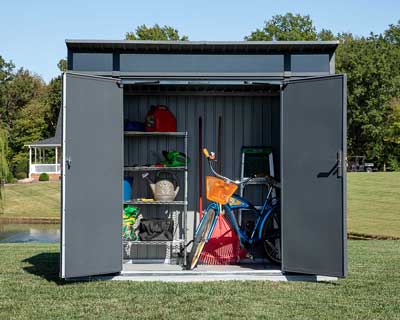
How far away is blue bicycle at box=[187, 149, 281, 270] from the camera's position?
287 inches

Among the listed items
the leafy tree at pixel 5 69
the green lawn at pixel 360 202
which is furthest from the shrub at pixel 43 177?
the leafy tree at pixel 5 69

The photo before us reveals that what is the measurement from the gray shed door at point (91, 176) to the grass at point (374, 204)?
1051 cm

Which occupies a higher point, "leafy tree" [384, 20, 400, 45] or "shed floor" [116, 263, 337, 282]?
"leafy tree" [384, 20, 400, 45]

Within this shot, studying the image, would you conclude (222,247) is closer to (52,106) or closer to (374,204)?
(374,204)

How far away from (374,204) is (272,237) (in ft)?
54.7

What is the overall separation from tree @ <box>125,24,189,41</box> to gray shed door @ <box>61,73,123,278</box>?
1252 inches

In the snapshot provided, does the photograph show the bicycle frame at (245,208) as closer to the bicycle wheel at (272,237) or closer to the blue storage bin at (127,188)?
the bicycle wheel at (272,237)

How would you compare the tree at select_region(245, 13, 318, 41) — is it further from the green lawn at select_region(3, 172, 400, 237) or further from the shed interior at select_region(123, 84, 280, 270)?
the shed interior at select_region(123, 84, 280, 270)

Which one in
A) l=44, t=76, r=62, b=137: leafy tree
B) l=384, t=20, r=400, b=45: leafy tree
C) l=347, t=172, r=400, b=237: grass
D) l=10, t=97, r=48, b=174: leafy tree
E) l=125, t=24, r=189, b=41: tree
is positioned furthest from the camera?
l=384, t=20, r=400, b=45: leafy tree

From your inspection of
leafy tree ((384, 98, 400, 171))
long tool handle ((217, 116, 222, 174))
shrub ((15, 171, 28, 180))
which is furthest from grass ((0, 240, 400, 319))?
leafy tree ((384, 98, 400, 171))

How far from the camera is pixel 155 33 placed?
38281mm

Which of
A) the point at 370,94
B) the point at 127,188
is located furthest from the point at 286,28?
the point at 127,188

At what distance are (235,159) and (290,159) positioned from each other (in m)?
1.59

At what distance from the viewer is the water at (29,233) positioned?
1638cm
